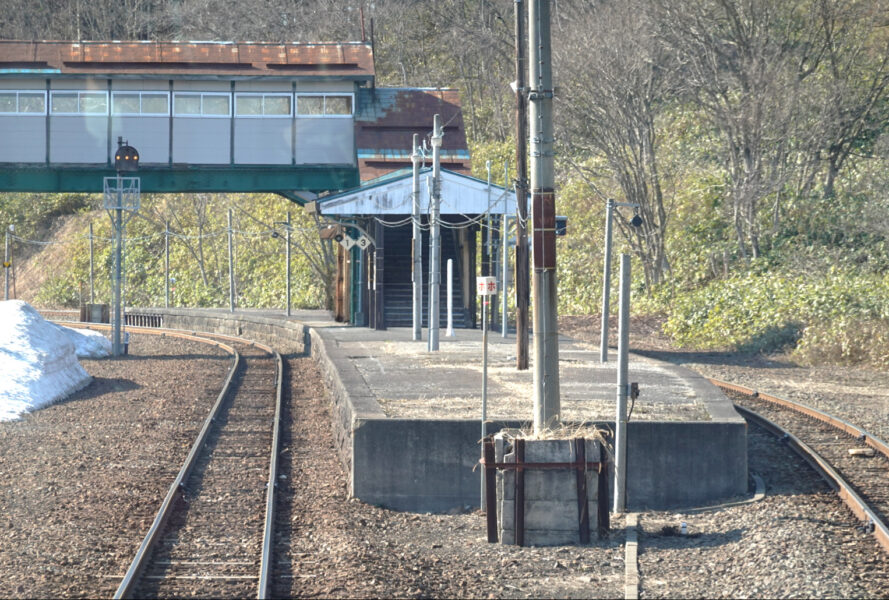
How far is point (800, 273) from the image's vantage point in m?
30.0

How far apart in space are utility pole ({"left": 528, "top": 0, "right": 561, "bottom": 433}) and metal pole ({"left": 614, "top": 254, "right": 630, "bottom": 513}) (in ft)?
2.01

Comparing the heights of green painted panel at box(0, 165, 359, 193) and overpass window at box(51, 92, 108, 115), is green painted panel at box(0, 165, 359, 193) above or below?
below

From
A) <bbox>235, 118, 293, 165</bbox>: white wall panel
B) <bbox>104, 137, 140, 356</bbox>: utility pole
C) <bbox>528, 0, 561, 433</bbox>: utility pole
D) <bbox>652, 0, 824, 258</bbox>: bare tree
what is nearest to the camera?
<bbox>528, 0, 561, 433</bbox>: utility pole

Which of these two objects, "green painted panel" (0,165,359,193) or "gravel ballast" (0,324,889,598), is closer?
"gravel ballast" (0,324,889,598)

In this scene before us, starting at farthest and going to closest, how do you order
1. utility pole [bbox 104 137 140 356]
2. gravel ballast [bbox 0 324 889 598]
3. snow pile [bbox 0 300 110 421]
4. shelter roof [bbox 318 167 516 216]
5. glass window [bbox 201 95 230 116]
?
glass window [bbox 201 95 230 116] → shelter roof [bbox 318 167 516 216] → utility pole [bbox 104 137 140 356] → snow pile [bbox 0 300 110 421] → gravel ballast [bbox 0 324 889 598]

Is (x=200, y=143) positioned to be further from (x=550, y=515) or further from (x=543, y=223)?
(x=550, y=515)

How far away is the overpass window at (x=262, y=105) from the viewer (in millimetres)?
33656

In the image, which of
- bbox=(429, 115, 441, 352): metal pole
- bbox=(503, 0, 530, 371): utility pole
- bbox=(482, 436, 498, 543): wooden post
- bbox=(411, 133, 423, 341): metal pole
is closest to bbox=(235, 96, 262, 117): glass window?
bbox=(411, 133, 423, 341): metal pole

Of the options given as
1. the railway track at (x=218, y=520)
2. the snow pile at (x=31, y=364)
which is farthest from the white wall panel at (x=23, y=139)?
the railway track at (x=218, y=520)

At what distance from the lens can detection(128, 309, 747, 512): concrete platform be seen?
37.7ft

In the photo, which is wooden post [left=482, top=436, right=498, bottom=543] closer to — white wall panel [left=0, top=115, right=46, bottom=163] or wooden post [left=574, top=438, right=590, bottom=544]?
wooden post [left=574, top=438, right=590, bottom=544]

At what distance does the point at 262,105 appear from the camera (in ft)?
111

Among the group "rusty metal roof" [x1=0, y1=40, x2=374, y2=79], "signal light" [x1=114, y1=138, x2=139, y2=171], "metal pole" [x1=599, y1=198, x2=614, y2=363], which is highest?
"rusty metal roof" [x1=0, y1=40, x2=374, y2=79]

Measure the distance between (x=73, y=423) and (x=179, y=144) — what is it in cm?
1842
